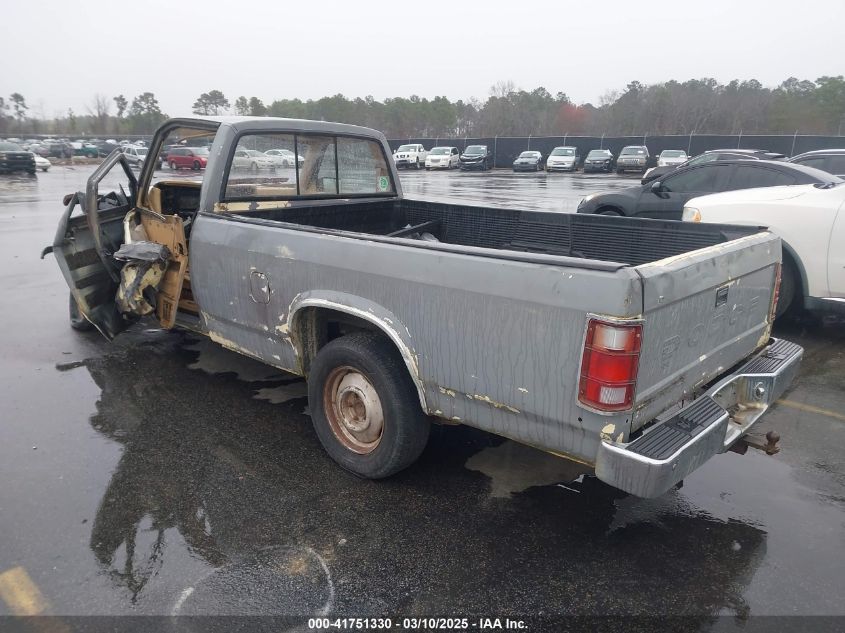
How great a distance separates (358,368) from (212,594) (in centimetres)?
125

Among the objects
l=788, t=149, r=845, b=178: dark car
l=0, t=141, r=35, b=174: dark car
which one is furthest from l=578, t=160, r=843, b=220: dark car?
l=0, t=141, r=35, b=174: dark car

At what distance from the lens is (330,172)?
4957 millimetres

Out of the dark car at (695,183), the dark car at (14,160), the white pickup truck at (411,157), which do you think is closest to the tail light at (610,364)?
the dark car at (695,183)

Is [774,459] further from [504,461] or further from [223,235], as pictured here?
[223,235]

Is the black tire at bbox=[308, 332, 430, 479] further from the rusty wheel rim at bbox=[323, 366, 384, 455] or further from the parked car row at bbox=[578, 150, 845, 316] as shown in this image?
the parked car row at bbox=[578, 150, 845, 316]

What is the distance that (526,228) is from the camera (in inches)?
179

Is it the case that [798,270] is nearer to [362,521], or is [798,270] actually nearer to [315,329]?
[315,329]

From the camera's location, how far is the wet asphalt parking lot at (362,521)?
2.49m

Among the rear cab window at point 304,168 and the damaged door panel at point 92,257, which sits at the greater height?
the rear cab window at point 304,168

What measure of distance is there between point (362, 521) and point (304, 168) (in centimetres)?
290

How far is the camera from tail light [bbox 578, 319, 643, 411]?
222cm

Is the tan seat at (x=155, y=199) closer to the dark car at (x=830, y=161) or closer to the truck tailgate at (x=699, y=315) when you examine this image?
the truck tailgate at (x=699, y=315)

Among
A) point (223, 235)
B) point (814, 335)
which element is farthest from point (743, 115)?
point (223, 235)

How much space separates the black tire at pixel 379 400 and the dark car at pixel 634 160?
34286mm
